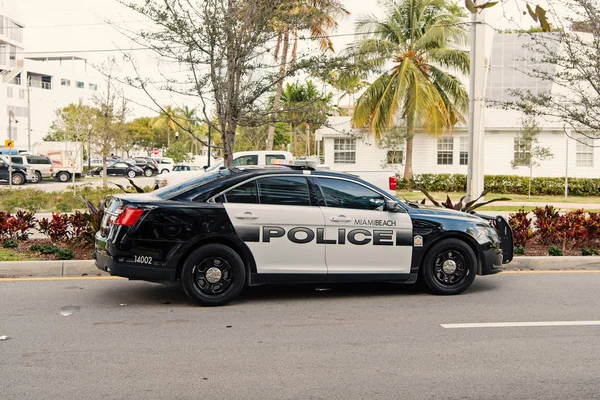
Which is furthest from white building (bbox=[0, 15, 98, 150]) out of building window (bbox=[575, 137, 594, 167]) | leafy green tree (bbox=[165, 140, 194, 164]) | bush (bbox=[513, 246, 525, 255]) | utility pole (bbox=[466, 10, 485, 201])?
bush (bbox=[513, 246, 525, 255])

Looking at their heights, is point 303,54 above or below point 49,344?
above

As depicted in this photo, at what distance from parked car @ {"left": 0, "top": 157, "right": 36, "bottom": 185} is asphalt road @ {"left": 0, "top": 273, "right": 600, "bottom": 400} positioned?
34.0 m

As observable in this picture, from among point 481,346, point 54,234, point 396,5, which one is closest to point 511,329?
point 481,346

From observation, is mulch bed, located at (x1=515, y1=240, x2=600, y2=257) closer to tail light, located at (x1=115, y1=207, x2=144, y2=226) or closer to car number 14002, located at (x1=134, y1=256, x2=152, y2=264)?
car number 14002, located at (x1=134, y1=256, x2=152, y2=264)

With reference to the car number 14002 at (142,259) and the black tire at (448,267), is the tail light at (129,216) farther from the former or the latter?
the black tire at (448,267)

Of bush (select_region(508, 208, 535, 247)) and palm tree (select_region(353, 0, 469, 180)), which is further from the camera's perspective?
palm tree (select_region(353, 0, 469, 180))

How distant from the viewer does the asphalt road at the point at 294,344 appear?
489cm

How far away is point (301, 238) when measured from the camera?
754cm

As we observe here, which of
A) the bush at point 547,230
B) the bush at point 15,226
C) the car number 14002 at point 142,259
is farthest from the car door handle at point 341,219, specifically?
the bush at point 15,226

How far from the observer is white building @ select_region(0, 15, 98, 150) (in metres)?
72.8

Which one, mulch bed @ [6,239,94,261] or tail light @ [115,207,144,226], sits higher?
tail light @ [115,207,144,226]

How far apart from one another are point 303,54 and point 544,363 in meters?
7.24

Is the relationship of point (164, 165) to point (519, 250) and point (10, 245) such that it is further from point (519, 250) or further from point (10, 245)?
point (519, 250)

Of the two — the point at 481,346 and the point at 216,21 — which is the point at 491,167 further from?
the point at 481,346
